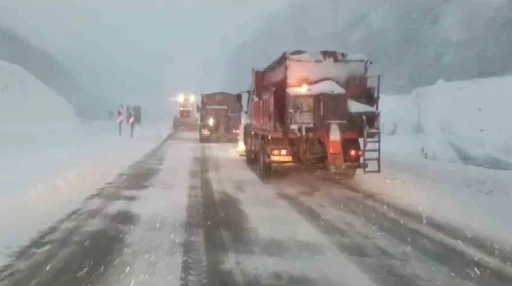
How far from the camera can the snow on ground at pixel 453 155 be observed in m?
12.9

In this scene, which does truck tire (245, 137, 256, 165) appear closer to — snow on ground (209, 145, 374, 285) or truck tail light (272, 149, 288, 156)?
truck tail light (272, 149, 288, 156)

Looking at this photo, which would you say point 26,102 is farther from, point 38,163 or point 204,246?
point 204,246

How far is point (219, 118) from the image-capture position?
132 feet

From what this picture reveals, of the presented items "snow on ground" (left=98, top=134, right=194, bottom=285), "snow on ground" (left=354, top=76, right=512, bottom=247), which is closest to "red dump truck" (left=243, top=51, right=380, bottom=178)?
"snow on ground" (left=354, top=76, right=512, bottom=247)

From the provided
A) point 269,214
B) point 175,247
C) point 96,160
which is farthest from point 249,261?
point 96,160

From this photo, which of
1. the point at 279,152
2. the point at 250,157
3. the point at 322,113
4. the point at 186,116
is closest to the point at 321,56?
the point at 322,113

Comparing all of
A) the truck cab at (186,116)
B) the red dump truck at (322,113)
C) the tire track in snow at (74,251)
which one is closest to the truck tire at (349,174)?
the red dump truck at (322,113)

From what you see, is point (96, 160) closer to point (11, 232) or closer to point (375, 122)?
point (375, 122)

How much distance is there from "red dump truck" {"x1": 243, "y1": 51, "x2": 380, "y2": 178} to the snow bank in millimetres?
23120

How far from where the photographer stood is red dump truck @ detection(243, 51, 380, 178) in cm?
1708

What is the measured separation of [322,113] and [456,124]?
1656 centimetres

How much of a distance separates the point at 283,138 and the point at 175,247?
9211mm

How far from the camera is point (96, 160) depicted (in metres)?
23.4

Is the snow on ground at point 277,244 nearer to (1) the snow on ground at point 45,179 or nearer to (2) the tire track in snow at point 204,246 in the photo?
(2) the tire track in snow at point 204,246
